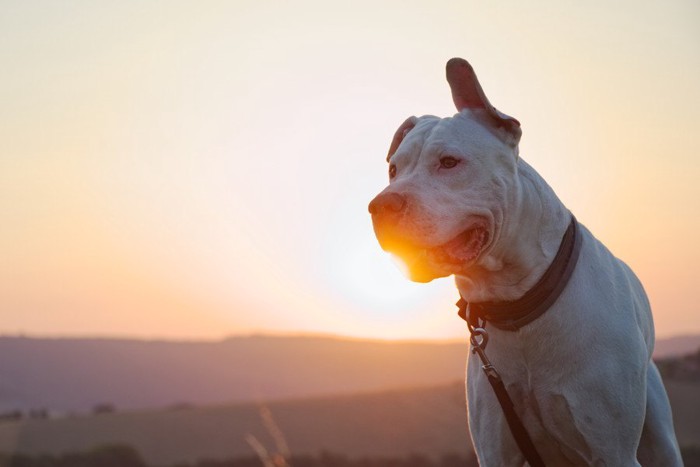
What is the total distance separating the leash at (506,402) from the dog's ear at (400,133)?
3.34 feet

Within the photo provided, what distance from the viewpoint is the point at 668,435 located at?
19.7 feet

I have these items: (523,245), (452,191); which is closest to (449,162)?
(452,191)

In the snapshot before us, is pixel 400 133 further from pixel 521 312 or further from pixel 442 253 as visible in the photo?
pixel 521 312

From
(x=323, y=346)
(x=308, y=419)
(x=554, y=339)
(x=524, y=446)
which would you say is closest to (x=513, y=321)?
(x=554, y=339)

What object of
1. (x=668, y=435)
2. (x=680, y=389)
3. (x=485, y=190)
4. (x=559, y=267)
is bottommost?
(x=680, y=389)

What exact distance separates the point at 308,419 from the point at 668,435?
4978cm

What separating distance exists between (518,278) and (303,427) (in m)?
48.9

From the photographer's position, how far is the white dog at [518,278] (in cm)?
502

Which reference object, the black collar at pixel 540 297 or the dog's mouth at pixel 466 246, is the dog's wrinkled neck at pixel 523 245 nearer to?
the black collar at pixel 540 297

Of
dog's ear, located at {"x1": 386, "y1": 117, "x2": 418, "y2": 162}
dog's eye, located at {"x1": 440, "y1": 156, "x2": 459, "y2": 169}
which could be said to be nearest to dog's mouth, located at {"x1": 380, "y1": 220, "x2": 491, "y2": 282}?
dog's eye, located at {"x1": 440, "y1": 156, "x2": 459, "y2": 169}

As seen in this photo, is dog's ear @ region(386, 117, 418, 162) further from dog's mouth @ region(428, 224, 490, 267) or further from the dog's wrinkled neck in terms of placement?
dog's mouth @ region(428, 224, 490, 267)

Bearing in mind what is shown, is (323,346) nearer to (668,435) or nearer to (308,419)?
(308,419)

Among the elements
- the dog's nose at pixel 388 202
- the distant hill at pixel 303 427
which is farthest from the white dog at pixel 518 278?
the distant hill at pixel 303 427

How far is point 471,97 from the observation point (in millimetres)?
5383
